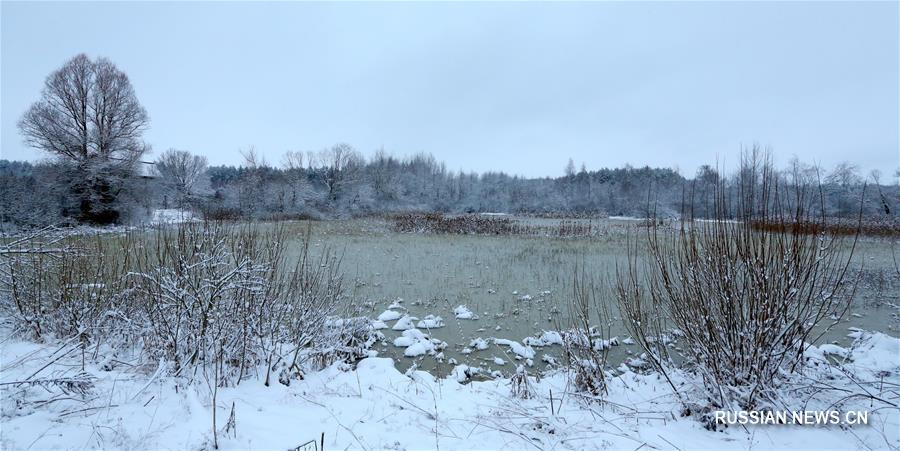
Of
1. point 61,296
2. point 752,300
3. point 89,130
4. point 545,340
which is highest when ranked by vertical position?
point 89,130

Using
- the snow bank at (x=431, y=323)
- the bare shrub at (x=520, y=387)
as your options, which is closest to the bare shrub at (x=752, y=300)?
the bare shrub at (x=520, y=387)

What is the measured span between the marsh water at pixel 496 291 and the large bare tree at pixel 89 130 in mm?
15304

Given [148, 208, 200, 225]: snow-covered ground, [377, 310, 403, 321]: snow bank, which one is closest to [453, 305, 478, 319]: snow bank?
[377, 310, 403, 321]: snow bank

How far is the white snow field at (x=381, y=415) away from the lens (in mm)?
2869

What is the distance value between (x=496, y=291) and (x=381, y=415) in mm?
6148

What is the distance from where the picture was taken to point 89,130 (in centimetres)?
2214

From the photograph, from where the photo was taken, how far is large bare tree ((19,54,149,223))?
20531mm

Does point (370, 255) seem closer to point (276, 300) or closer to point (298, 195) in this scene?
point (276, 300)

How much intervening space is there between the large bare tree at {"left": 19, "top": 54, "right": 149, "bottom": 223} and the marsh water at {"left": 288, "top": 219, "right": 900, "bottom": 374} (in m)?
15.3

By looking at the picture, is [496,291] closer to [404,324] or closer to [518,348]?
[404,324]

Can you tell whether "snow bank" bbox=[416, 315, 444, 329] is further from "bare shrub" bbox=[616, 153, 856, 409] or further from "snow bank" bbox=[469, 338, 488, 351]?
"bare shrub" bbox=[616, 153, 856, 409]

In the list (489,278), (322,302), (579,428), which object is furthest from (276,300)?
(489,278)

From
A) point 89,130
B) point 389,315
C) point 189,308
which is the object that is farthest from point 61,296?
point 89,130

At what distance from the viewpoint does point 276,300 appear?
4.92 meters
